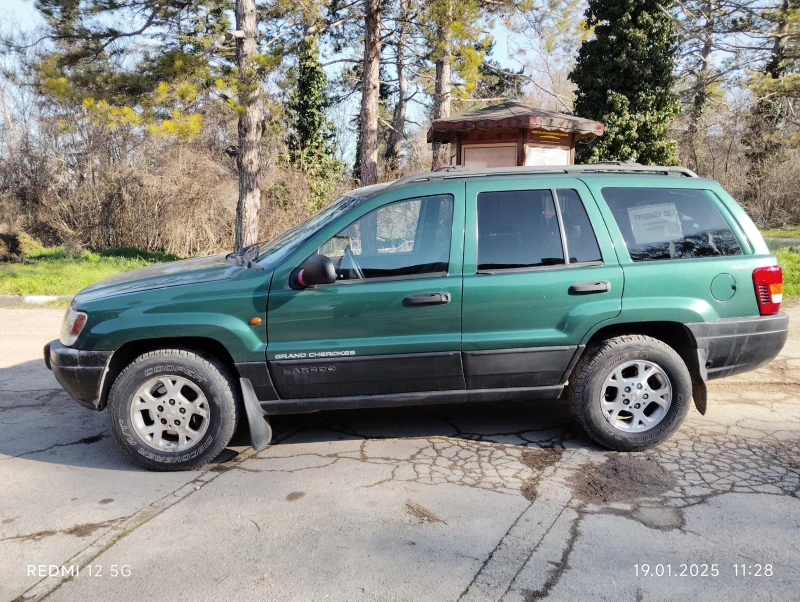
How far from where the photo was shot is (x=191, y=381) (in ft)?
13.1

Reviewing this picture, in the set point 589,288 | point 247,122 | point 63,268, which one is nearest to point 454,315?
point 589,288

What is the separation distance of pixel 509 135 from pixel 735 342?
624 centimetres

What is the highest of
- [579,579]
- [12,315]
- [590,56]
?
[590,56]

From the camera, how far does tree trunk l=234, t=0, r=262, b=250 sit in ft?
39.9

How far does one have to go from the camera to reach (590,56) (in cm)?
1708

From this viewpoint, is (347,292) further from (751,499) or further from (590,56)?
(590,56)

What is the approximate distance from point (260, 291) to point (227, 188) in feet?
48.4

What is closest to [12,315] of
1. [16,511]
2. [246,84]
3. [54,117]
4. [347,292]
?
[246,84]

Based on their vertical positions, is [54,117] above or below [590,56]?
below

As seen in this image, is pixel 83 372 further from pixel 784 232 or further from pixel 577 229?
pixel 784 232

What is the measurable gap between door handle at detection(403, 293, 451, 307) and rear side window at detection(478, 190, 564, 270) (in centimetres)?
36

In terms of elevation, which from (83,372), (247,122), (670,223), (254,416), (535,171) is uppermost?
(247,122)

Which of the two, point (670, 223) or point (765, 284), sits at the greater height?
point (670, 223)

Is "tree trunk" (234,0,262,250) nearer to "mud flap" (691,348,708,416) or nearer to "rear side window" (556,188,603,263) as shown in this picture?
"rear side window" (556,188,603,263)
